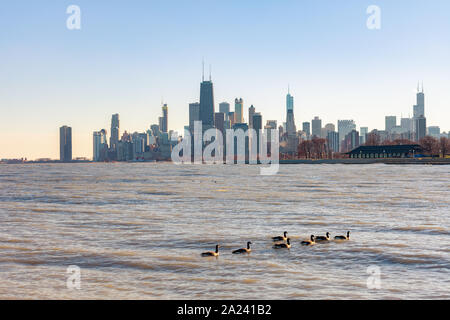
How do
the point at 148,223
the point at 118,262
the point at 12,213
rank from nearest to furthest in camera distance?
the point at 118,262 < the point at 148,223 < the point at 12,213

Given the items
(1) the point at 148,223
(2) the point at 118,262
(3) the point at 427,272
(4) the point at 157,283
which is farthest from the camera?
(1) the point at 148,223

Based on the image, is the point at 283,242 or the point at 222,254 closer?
the point at 222,254

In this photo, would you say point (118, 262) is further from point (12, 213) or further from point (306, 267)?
point (12, 213)

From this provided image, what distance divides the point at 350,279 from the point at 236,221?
15.5 metres

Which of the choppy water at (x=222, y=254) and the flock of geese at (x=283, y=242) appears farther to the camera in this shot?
the flock of geese at (x=283, y=242)

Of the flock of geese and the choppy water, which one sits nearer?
the choppy water

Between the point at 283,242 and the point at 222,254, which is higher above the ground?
the point at 283,242

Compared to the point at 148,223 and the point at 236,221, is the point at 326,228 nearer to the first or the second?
the point at 236,221

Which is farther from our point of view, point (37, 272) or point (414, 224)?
point (414, 224)

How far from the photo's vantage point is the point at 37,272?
1947 centimetres

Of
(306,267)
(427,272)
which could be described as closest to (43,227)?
(306,267)
